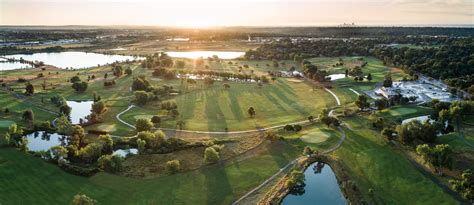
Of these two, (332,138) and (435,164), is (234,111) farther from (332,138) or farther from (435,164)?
(435,164)

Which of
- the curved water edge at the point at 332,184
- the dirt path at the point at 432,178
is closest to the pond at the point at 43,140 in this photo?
the curved water edge at the point at 332,184

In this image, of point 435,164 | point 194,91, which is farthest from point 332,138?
point 194,91

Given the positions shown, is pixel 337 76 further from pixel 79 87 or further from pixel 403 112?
pixel 79 87

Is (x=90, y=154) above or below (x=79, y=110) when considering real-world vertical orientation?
below

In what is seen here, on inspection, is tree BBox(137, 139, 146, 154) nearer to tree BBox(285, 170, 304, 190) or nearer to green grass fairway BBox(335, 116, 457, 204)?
tree BBox(285, 170, 304, 190)

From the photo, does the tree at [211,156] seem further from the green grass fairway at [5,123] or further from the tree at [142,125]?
the green grass fairway at [5,123]

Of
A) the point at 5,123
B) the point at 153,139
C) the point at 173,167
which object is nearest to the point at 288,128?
the point at 153,139
